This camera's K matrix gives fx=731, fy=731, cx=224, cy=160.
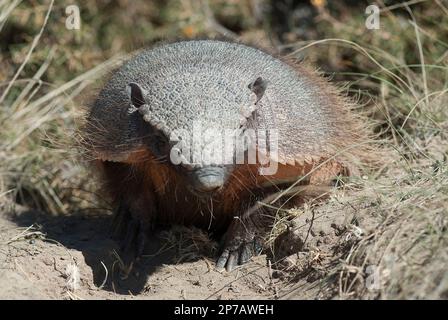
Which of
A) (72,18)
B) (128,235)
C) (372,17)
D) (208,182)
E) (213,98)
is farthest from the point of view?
(72,18)

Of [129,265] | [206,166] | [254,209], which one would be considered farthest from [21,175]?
[206,166]

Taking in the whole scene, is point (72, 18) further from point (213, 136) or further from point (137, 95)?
point (213, 136)

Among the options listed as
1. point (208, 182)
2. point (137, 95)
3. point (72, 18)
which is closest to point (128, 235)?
point (137, 95)

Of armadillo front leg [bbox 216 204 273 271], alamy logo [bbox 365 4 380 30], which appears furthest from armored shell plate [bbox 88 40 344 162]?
alamy logo [bbox 365 4 380 30]

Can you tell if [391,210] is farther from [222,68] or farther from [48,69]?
[48,69]

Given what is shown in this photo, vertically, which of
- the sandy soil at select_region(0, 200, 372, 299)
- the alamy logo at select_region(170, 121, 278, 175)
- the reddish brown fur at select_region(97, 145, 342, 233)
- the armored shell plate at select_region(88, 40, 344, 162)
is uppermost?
the armored shell plate at select_region(88, 40, 344, 162)

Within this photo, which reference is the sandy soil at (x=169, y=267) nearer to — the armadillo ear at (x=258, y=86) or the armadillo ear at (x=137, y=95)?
the armadillo ear at (x=258, y=86)

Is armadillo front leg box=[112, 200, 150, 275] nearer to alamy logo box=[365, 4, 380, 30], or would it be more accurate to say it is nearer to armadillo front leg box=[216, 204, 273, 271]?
armadillo front leg box=[216, 204, 273, 271]

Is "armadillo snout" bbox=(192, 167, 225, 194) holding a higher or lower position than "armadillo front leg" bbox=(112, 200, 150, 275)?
higher
